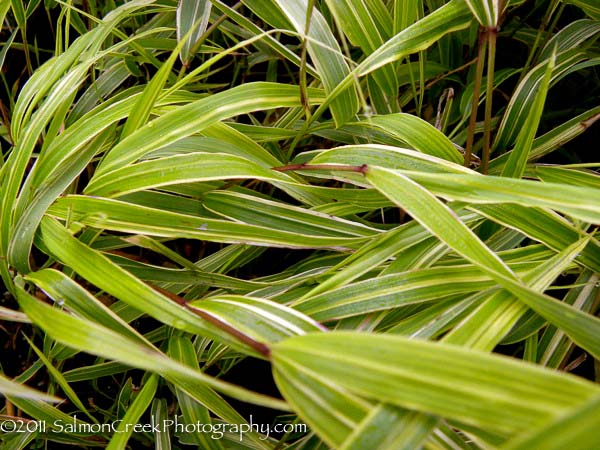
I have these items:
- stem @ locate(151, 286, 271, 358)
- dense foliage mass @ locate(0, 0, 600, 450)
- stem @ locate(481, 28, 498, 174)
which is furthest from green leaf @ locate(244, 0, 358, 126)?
stem @ locate(151, 286, 271, 358)

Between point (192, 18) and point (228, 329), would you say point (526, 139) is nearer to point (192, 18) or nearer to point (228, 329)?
point (228, 329)

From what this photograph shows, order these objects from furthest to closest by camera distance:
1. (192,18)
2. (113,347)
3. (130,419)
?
(192,18)
(130,419)
(113,347)

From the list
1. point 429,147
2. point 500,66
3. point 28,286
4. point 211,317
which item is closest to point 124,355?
point 211,317

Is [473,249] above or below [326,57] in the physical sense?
below

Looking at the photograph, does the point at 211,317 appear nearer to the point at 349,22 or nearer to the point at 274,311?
the point at 274,311

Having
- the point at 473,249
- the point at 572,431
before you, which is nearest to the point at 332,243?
the point at 473,249

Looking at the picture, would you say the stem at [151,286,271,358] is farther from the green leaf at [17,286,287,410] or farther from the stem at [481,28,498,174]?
the stem at [481,28,498,174]

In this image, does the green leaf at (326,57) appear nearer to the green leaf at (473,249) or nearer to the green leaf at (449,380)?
the green leaf at (473,249)

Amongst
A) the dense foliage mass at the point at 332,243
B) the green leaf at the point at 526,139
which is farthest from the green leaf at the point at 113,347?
the green leaf at the point at 526,139
